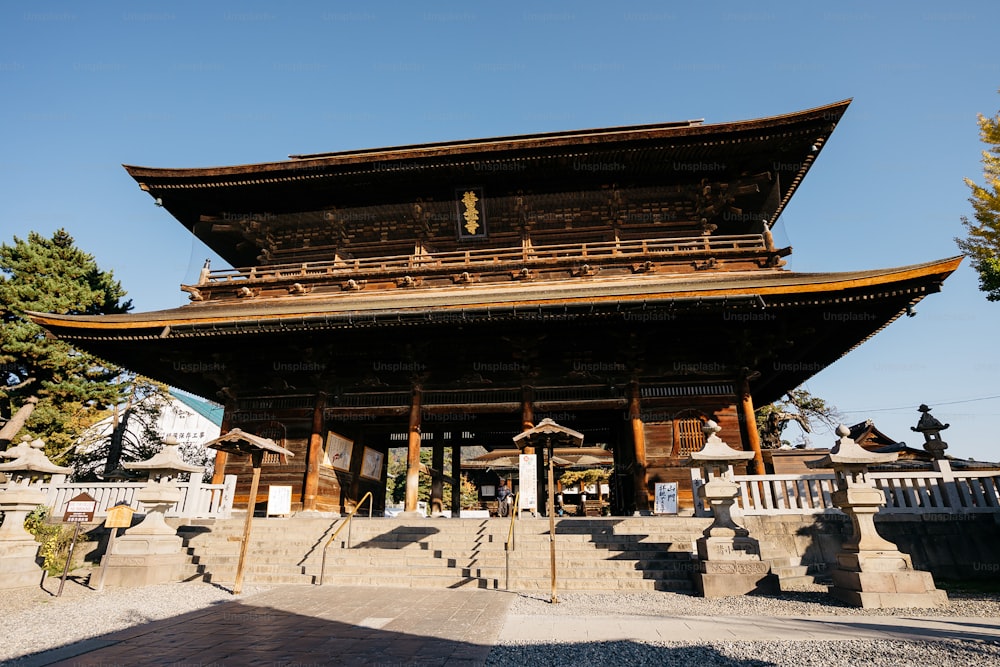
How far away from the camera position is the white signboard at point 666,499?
10.7m

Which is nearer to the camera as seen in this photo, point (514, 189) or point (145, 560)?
point (145, 560)

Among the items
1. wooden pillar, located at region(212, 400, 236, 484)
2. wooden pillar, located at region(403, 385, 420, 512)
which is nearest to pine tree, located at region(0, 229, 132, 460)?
wooden pillar, located at region(212, 400, 236, 484)

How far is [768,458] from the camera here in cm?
1541

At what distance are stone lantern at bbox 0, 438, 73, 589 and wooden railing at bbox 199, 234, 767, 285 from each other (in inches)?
267

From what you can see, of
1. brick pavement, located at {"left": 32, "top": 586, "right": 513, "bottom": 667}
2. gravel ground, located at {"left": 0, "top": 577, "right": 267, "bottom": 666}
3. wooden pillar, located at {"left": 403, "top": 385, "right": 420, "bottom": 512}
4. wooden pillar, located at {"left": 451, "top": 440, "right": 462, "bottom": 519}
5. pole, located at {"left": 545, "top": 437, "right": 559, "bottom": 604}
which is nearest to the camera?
brick pavement, located at {"left": 32, "top": 586, "right": 513, "bottom": 667}

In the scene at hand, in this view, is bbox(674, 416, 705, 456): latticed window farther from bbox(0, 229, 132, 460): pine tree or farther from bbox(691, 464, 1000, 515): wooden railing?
bbox(0, 229, 132, 460): pine tree

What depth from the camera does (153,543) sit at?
28.0ft

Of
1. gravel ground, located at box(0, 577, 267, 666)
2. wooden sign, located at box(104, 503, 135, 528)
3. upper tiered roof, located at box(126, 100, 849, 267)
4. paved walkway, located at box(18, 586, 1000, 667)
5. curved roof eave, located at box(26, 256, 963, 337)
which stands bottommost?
gravel ground, located at box(0, 577, 267, 666)

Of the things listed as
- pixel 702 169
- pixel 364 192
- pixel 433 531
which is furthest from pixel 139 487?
pixel 702 169

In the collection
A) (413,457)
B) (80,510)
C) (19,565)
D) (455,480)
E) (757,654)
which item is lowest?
(757,654)

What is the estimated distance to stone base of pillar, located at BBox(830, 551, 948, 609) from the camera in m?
6.19

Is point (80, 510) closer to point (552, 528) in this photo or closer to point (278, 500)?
point (278, 500)

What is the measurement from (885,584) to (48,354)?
27.2m

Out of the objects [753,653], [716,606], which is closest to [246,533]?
[716,606]
